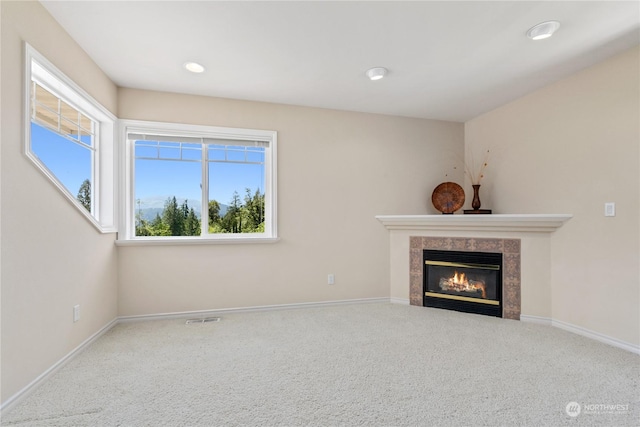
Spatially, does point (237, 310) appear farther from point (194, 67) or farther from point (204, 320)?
point (194, 67)

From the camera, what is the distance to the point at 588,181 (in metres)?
2.72

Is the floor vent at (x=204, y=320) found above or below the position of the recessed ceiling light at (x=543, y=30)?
below

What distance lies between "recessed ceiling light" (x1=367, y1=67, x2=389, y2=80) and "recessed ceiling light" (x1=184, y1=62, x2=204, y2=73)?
148cm

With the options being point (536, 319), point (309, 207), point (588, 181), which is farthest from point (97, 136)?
point (536, 319)

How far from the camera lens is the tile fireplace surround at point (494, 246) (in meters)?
3.12

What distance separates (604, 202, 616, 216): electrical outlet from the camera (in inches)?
99.4

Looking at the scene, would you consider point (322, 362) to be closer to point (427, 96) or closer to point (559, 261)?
point (559, 261)

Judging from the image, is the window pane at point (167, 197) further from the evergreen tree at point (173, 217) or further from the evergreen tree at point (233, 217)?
the evergreen tree at point (233, 217)

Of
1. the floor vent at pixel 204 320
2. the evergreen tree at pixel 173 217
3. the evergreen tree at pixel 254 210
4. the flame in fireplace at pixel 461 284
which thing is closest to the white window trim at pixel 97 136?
the evergreen tree at pixel 173 217

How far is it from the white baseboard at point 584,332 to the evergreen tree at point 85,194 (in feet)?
14.3

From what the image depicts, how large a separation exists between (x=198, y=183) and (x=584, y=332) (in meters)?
4.01

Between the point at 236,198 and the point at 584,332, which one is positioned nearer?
the point at 584,332

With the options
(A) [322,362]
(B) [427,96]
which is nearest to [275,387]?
(A) [322,362]

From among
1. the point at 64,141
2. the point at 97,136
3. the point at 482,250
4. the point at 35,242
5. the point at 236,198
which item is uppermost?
the point at 97,136
